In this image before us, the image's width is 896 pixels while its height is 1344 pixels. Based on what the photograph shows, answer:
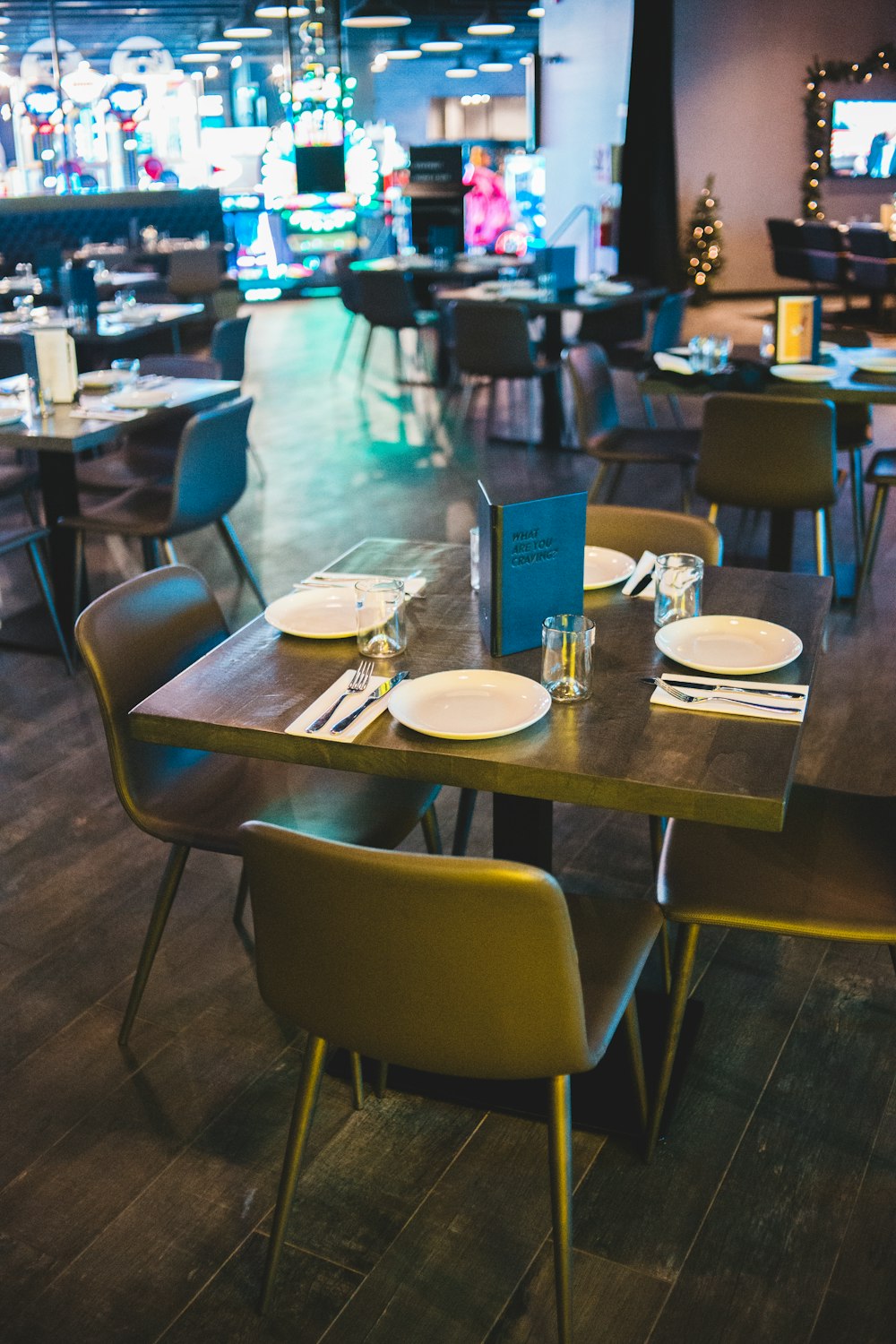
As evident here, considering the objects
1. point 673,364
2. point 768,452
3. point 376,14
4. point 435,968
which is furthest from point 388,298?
point 435,968

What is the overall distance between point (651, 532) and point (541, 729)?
108 cm

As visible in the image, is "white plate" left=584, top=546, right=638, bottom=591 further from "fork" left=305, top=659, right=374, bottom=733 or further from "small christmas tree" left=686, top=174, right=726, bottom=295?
"small christmas tree" left=686, top=174, right=726, bottom=295

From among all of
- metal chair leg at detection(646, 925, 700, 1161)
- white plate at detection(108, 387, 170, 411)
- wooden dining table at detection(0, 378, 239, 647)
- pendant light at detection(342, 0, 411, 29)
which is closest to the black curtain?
pendant light at detection(342, 0, 411, 29)

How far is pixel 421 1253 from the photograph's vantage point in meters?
1.88

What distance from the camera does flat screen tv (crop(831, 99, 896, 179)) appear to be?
1206 cm

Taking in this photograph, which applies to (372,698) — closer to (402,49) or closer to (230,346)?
(230,346)

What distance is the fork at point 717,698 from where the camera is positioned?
6.09ft

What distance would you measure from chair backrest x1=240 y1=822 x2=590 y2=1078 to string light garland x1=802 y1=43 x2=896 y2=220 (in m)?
12.4

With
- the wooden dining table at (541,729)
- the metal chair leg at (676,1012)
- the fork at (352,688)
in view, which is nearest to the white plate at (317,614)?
the wooden dining table at (541,729)

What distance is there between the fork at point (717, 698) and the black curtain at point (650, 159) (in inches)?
379

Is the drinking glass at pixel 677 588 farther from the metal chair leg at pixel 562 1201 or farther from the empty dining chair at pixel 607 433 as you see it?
the empty dining chair at pixel 607 433

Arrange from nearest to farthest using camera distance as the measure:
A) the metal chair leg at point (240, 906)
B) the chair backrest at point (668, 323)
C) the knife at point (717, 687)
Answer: the knife at point (717, 687)
the metal chair leg at point (240, 906)
the chair backrest at point (668, 323)

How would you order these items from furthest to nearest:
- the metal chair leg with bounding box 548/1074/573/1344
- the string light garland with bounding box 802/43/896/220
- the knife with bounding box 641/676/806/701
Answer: the string light garland with bounding box 802/43/896/220, the knife with bounding box 641/676/806/701, the metal chair leg with bounding box 548/1074/573/1344

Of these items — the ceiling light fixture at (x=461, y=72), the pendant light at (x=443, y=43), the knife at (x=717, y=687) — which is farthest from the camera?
the ceiling light fixture at (x=461, y=72)
